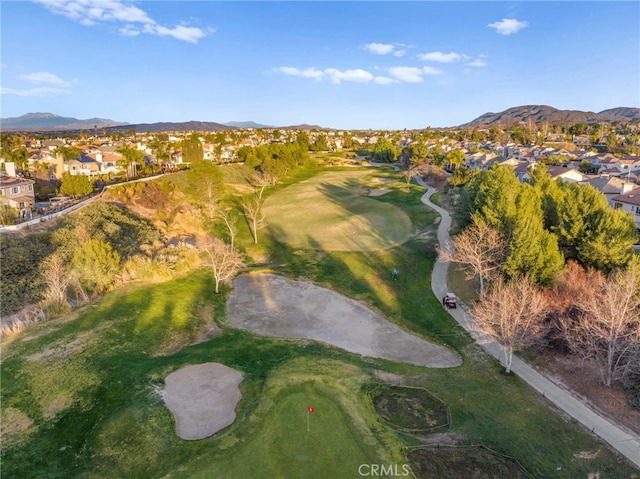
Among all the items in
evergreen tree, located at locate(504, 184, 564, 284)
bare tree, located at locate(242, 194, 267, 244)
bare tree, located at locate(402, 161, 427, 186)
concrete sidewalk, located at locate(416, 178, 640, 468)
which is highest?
bare tree, located at locate(402, 161, 427, 186)

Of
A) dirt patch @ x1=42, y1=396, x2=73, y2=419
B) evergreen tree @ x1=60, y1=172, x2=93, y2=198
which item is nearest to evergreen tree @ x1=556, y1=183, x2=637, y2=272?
dirt patch @ x1=42, y1=396, x2=73, y2=419

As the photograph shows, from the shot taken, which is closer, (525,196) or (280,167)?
(525,196)

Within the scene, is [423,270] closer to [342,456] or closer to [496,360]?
[496,360]

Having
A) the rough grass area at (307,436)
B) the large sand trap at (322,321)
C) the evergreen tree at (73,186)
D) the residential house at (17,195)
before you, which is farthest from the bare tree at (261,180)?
the rough grass area at (307,436)

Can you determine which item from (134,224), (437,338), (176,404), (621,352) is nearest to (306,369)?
(176,404)

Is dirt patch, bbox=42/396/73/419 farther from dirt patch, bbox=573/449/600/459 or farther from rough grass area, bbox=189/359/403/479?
dirt patch, bbox=573/449/600/459
